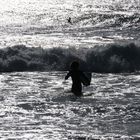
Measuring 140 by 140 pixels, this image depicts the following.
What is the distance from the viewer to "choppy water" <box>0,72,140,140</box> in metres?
11.9

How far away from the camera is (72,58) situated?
27.0 metres

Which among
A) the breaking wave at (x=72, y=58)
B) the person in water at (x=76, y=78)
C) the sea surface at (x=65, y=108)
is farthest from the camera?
the breaking wave at (x=72, y=58)

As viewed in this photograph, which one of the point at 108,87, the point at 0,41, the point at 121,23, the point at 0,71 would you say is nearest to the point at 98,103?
the point at 108,87

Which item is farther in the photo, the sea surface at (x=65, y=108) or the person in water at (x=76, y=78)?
the person in water at (x=76, y=78)

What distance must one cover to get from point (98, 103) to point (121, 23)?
32.3 metres

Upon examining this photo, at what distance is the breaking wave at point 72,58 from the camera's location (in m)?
24.9

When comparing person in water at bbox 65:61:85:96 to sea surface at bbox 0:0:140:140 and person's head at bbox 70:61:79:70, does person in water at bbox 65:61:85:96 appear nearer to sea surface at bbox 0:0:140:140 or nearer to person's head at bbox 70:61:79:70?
person's head at bbox 70:61:79:70

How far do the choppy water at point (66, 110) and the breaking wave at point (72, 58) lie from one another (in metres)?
4.15

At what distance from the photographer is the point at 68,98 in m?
16.4

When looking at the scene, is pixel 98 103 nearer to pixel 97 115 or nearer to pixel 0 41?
pixel 97 115

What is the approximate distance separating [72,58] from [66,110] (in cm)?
1267

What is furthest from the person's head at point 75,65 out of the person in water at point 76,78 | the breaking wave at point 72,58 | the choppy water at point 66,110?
the breaking wave at point 72,58

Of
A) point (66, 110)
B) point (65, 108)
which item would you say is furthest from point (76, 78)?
point (66, 110)

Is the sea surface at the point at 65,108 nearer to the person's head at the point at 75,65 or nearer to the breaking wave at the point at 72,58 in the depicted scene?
the person's head at the point at 75,65
